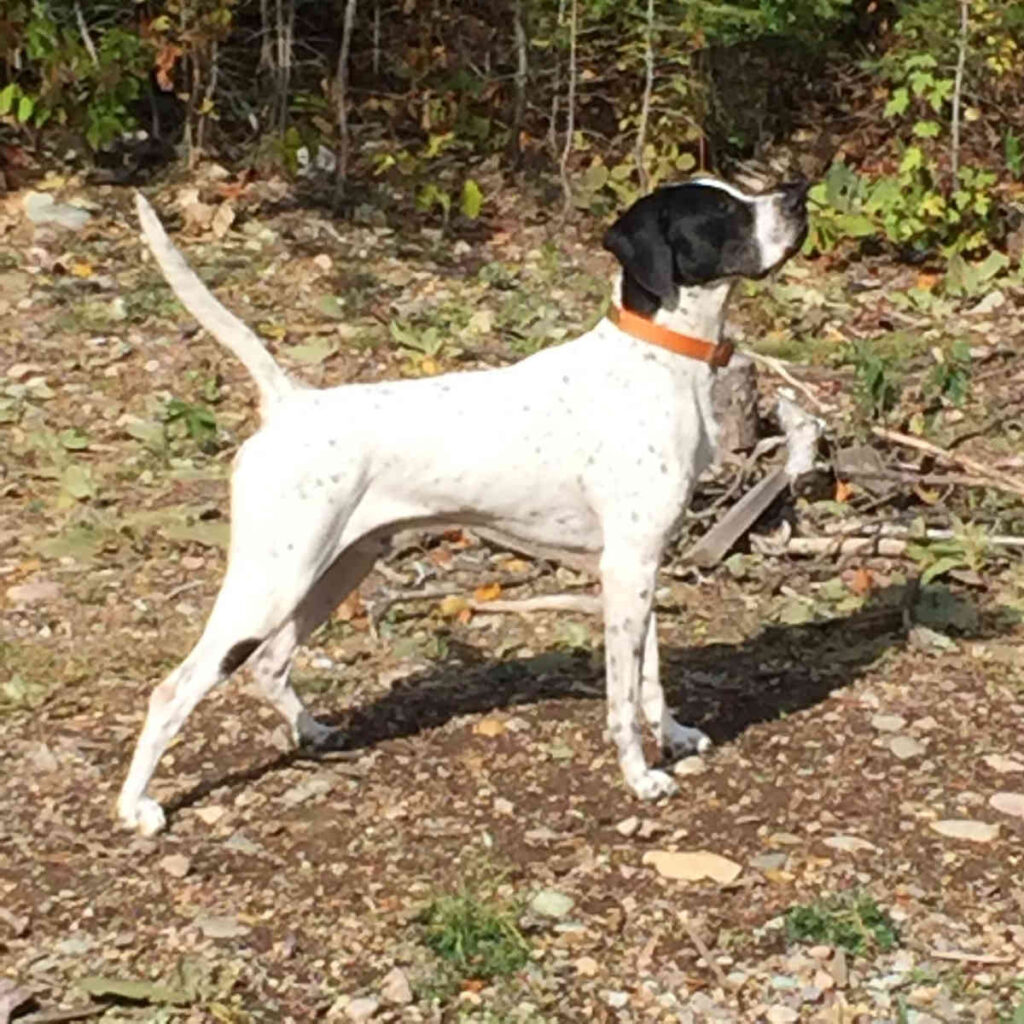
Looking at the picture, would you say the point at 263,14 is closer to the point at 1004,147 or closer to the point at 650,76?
the point at 650,76

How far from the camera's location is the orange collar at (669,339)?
16.3ft

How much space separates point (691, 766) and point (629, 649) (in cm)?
40

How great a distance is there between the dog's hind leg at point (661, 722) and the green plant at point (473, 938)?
0.93m

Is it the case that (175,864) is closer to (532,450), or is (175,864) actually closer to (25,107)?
(532,450)

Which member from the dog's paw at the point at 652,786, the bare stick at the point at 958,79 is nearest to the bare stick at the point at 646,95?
the bare stick at the point at 958,79

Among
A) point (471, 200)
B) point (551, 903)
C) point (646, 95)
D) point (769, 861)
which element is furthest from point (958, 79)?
point (551, 903)

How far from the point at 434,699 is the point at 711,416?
1179mm

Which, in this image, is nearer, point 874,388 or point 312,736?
point 312,736

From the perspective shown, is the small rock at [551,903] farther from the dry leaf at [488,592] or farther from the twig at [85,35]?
the twig at [85,35]

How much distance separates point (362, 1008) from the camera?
4199 millimetres

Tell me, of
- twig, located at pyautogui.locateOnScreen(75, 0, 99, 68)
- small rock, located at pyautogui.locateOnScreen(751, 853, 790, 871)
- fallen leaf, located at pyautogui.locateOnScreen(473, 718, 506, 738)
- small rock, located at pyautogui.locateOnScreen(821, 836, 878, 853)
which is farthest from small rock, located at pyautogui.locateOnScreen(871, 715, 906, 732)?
twig, located at pyautogui.locateOnScreen(75, 0, 99, 68)

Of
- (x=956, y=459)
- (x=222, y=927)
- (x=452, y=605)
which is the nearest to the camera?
(x=222, y=927)

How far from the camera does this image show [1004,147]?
9.40 m

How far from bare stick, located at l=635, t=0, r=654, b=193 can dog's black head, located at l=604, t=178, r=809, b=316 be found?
4105mm
